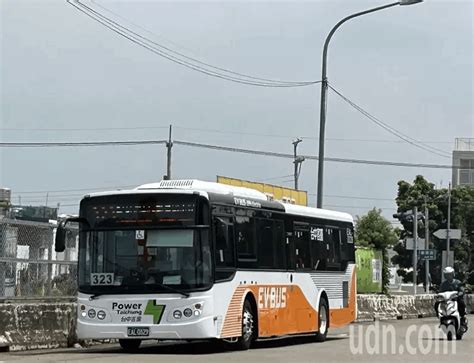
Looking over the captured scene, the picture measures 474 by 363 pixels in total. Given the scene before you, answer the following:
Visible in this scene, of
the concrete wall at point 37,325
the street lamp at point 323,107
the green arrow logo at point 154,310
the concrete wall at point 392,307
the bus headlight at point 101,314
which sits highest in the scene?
the street lamp at point 323,107

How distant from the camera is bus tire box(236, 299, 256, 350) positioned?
757 inches

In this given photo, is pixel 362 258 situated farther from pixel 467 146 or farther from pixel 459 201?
pixel 467 146

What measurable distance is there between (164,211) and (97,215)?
4.12ft

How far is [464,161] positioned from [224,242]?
76712 mm

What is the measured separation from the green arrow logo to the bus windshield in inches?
9.6

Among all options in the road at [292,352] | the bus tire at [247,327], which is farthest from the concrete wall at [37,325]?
the bus tire at [247,327]

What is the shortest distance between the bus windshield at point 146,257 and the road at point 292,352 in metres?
1.22

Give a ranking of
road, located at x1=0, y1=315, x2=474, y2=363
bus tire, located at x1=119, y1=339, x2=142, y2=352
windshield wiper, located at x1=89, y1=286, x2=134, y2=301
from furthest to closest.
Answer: bus tire, located at x1=119, y1=339, x2=142, y2=352
windshield wiper, located at x1=89, y1=286, x2=134, y2=301
road, located at x1=0, y1=315, x2=474, y2=363

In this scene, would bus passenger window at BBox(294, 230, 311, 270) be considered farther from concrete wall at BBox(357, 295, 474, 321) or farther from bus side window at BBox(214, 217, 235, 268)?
concrete wall at BBox(357, 295, 474, 321)

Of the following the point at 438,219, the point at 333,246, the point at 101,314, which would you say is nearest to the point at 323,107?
the point at 333,246

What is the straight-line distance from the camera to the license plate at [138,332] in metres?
17.9

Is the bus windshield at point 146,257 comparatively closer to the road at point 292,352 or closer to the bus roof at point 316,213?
the road at point 292,352

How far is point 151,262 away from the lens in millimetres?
18062

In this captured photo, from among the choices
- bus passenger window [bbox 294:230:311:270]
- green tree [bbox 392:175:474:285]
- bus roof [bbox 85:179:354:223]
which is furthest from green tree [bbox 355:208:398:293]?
bus roof [bbox 85:179:354:223]
